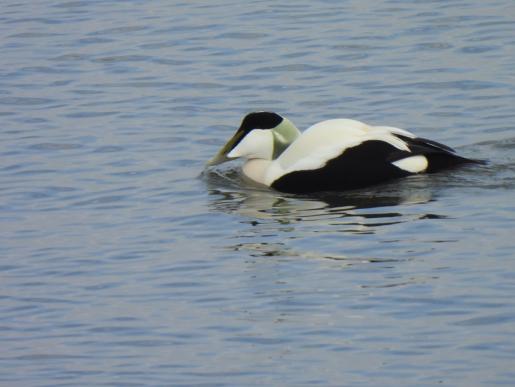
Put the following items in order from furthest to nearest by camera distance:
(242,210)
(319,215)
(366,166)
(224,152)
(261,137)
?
(261,137) → (224,152) → (366,166) → (242,210) → (319,215)

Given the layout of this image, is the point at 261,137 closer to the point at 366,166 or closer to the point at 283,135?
the point at 283,135

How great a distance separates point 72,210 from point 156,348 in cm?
352

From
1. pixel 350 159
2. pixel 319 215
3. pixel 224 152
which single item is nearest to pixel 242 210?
pixel 319 215

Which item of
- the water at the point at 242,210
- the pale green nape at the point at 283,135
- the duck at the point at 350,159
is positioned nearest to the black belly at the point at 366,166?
the duck at the point at 350,159

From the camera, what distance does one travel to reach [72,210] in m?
12.7

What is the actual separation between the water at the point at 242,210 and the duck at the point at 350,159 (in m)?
0.16

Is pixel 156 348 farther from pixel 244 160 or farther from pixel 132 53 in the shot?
pixel 132 53

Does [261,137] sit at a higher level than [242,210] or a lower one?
higher

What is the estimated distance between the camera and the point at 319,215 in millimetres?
12227

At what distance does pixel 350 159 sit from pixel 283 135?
1.13 meters

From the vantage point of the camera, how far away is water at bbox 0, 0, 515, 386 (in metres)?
9.23

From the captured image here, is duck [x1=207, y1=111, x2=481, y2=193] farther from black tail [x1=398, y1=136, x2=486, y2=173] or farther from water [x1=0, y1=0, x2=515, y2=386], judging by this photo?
water [x1=0, y1=0, x2=515, y2=386]

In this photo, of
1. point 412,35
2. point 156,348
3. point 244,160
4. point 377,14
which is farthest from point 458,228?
point 377,14

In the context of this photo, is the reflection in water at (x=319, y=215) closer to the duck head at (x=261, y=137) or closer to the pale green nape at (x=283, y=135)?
the duck head at (x=261, y=137)
